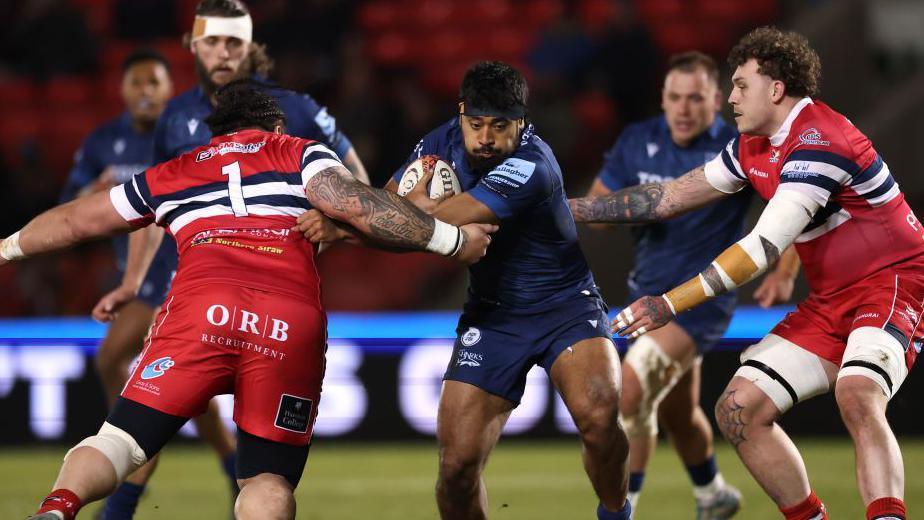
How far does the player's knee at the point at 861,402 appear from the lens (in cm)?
527

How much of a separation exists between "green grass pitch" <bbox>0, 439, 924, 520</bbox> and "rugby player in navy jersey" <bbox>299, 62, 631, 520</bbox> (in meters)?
1.88

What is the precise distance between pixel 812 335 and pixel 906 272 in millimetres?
474

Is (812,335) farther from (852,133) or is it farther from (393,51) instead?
(393,51)

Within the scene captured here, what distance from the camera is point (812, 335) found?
568cm

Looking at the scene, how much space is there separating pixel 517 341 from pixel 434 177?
828 mm

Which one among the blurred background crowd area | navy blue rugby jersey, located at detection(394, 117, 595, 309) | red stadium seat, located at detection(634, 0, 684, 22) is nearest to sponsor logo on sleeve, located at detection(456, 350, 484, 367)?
navy blue rugby jersey, located at detection(394, 117, 595, 309)

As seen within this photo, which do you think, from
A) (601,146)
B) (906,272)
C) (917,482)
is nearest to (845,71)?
(601,146)

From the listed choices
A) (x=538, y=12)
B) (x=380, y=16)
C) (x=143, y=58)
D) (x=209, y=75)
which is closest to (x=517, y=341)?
(x=209, y=75)

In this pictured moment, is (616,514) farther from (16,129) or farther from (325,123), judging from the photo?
(16,129)

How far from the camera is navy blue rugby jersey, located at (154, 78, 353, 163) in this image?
22.4 ft

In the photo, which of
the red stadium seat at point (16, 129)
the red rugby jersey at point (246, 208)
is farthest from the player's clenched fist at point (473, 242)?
the red stadium seat at point (16, 129)

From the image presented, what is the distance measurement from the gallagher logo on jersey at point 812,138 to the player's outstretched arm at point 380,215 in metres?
1.47

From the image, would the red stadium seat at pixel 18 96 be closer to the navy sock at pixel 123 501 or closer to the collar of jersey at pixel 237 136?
the navy sock at pixel 123 501

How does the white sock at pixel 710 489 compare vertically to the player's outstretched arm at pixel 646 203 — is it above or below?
below
